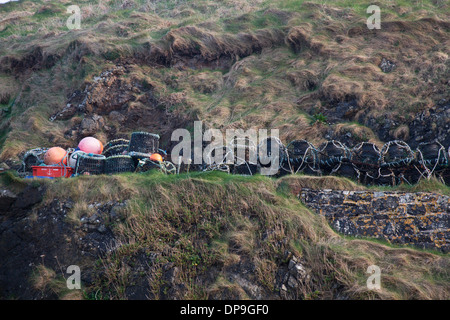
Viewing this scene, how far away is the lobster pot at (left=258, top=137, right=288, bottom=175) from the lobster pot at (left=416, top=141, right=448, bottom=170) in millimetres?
2569

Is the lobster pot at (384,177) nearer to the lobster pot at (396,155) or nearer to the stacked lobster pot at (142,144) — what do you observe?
the lobster pot at (396,155)

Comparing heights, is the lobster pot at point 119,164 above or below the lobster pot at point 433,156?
below

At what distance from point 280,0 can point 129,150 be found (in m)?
10.8

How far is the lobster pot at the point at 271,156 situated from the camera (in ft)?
28.3

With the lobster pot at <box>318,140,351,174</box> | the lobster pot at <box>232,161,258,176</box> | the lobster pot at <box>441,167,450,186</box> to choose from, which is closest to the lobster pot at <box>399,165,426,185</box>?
the lobster pot at <box>441,167,450,186</box>

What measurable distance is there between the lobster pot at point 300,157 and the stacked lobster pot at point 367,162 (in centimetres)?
79

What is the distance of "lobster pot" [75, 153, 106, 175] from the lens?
8484 millimetres

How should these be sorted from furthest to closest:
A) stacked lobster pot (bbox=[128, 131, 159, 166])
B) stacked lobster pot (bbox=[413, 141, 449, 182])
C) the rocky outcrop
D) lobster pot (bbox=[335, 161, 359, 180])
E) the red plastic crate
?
stacked lobster pot (bbox=[128, 131, 159, 166])
the red plastic crate
lobster pot (bbox=[335, 161, 359, 180])
stacked lobster pot (bbox=[413, 141, 449, 182])
the rocky outcrop

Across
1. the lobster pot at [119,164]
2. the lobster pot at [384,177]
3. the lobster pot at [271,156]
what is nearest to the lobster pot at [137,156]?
the lobster pot at [119,164]

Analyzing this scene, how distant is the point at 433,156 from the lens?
798 centimetres

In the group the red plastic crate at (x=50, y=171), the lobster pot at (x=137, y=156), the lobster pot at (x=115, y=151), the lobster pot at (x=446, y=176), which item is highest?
the lobster pot at (x=446, y=176)

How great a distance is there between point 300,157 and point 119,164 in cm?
369

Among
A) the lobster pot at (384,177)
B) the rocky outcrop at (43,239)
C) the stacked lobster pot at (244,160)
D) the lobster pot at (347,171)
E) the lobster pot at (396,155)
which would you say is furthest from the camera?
the stacked lobster pot at (244,160)

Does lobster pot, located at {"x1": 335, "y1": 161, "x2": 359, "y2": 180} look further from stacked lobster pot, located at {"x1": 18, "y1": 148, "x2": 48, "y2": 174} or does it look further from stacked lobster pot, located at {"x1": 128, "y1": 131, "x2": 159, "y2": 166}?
stacked lobster pot, located at {"x1": 18, "y1": 148, "x2": 48, "y2": 174}
